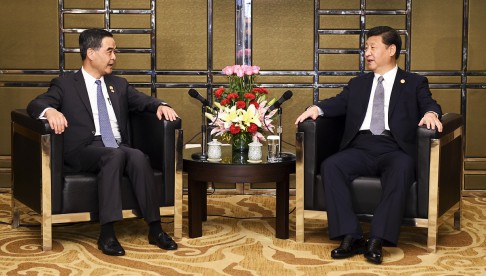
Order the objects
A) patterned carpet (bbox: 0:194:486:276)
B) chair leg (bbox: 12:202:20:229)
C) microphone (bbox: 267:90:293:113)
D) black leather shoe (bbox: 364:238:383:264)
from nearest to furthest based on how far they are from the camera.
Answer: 1. patterned carpet (bbox: 0:194:486:276)
2. black leather shoe (bbox: 364:238:383:264)
3. microphone (bbox: 267:90:293:113)
4. chair leg (bbox: 12:202:20:229)

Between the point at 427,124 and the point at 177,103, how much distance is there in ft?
8.27

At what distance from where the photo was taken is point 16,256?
180 inches

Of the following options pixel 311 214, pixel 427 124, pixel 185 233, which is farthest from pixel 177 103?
pixel 427 124

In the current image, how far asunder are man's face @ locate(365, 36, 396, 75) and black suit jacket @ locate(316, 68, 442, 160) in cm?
8

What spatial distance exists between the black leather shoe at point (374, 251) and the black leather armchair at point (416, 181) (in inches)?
9.9

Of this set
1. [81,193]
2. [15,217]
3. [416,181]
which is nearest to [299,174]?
[416,181]

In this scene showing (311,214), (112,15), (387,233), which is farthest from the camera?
(112,15)

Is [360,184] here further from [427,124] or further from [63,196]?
[63,196]

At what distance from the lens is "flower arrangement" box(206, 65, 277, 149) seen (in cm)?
508

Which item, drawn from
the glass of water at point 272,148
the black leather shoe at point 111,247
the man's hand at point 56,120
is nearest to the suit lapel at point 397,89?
the glass of water at point 272,148

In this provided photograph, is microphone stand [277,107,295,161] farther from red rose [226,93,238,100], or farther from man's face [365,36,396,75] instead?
man's face [365,36,396,75]

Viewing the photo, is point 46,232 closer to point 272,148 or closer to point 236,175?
point 236,175

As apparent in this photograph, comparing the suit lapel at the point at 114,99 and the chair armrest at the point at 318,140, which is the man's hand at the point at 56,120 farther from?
the chair armrest at the point at 318,140

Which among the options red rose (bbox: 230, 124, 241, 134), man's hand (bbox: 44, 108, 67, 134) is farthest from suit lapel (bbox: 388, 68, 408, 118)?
man's hand (bbox: 44, 108, 67, 134)
